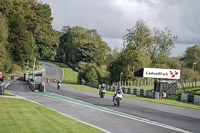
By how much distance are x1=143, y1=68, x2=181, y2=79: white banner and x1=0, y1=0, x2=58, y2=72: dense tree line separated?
32.6 meters

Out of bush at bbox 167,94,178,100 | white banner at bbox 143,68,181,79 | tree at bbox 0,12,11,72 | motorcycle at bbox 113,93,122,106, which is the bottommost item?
bush at bbox 167,94,178,100

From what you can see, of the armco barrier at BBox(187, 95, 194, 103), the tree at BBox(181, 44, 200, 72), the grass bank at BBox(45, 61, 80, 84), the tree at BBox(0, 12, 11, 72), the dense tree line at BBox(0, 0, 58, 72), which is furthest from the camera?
the tree at BBox(181, 44, 200, 72)

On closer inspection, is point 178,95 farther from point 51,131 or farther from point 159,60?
point 159,60

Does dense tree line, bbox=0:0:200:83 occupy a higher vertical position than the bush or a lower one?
higher

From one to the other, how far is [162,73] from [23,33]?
4138 centimetres

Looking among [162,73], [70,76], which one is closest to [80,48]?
[70,76]

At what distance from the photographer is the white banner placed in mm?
43500

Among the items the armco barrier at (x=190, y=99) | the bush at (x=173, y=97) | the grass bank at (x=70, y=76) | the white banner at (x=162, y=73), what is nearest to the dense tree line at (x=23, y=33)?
the grass bank at (x=70, y=76)

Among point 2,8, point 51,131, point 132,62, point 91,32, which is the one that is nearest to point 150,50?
point 132,62

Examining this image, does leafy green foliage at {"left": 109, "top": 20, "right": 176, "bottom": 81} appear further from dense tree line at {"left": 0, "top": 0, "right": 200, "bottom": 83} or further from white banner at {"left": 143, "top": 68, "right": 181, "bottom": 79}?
white banner at {"left": 143, "top": 68, "right": 181, "bottom": 79}

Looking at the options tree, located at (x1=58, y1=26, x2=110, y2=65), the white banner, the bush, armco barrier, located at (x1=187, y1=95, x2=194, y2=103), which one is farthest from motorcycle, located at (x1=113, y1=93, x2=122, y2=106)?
tree, located at (x1=58, y1=26, x2=110, y2=65)

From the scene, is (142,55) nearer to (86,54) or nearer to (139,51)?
(139,51)

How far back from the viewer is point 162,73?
1731 inches

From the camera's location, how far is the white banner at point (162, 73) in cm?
4350
